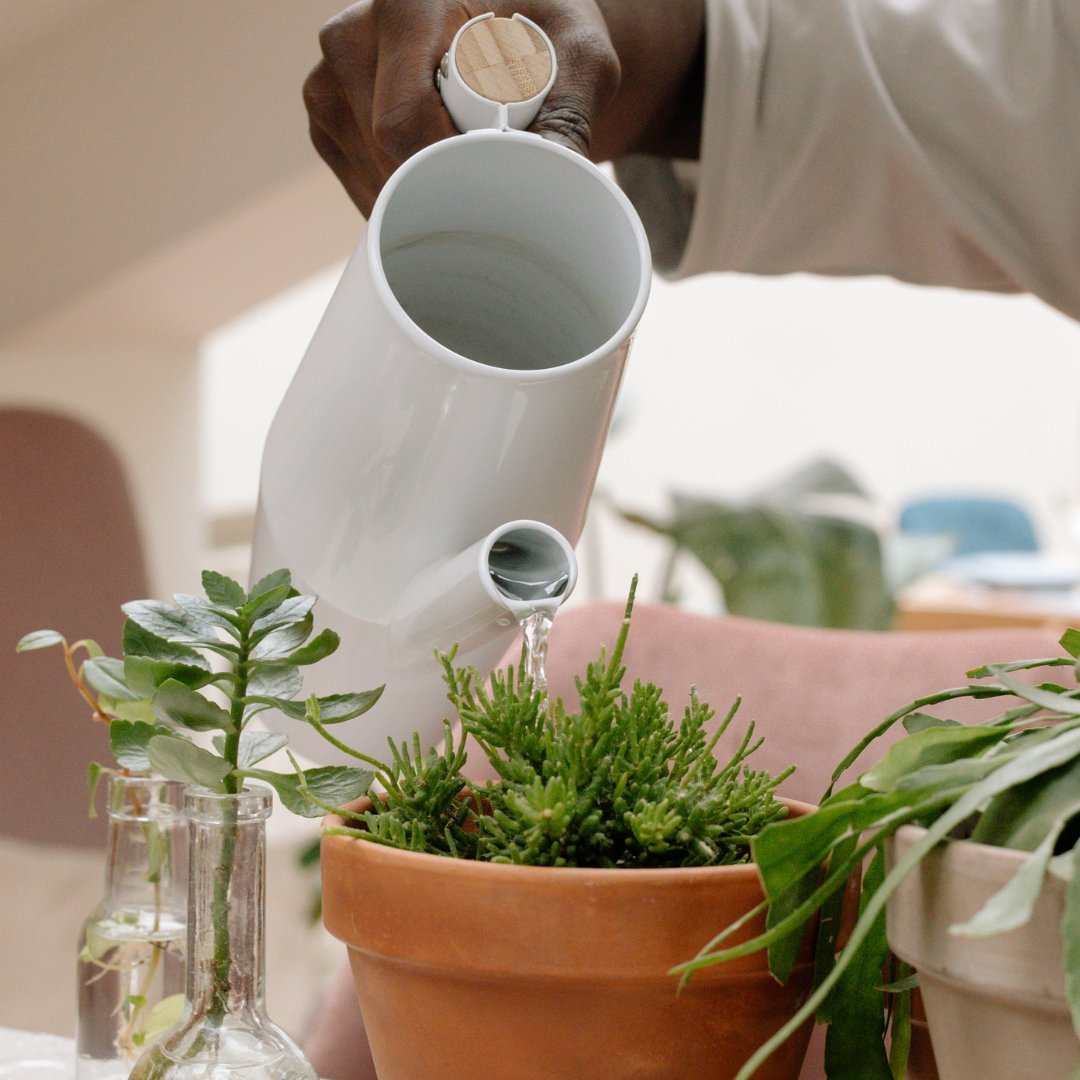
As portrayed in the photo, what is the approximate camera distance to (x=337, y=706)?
353 millimetres

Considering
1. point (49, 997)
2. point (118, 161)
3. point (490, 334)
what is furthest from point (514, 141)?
point (49, 997)

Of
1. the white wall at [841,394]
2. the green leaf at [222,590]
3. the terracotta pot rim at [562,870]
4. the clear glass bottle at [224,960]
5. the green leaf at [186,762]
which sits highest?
the white wall at [841,394]

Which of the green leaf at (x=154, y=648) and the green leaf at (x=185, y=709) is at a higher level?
the green leaf at (x=154, y=648)

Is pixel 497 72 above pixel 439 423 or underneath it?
above

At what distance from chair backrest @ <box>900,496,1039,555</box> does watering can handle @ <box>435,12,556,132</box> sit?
12.1ft

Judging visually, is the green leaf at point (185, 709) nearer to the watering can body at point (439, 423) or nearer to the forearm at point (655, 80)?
the watering can body at point (439, 423)

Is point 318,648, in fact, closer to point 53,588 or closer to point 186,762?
point 186,762

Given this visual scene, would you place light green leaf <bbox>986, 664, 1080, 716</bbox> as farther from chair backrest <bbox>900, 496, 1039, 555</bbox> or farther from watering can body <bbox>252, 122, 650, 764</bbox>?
chair backrest <bbox>900, 496, 1039, 555</bbox>

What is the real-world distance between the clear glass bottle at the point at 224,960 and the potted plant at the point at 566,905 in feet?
0.12

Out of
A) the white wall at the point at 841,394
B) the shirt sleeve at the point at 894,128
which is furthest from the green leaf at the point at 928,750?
the white wall at the point at 841,394

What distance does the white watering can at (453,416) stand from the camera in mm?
374

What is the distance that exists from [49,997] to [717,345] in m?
3.16

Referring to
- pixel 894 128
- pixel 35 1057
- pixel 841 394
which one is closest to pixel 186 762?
pixel 35 1057

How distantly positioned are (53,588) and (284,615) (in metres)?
1.41
